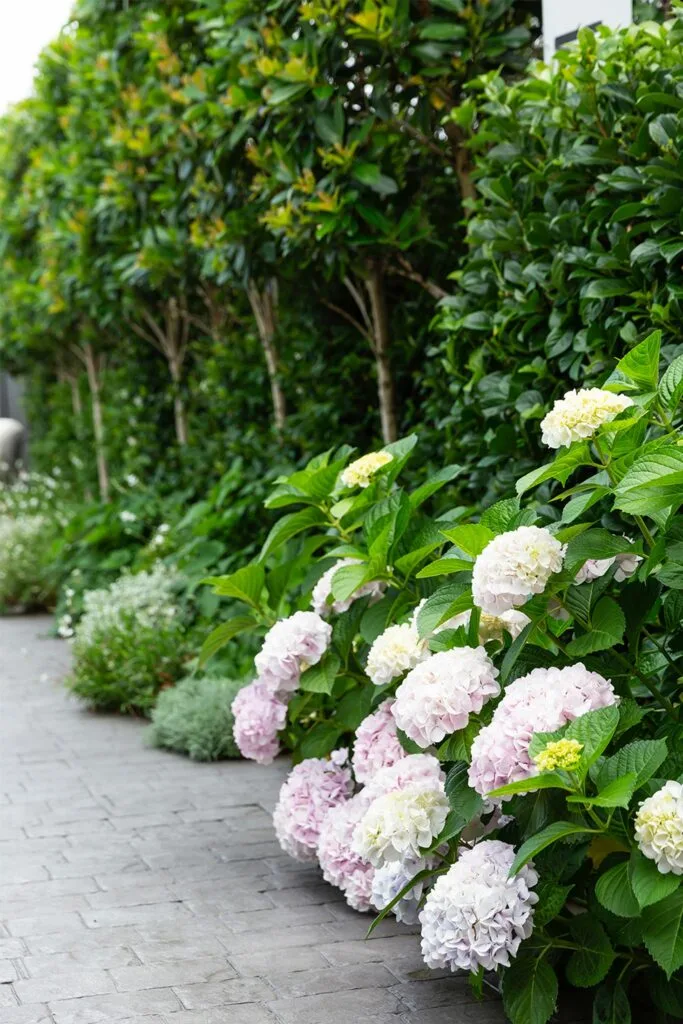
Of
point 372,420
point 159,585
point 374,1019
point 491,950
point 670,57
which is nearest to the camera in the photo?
point 491,950

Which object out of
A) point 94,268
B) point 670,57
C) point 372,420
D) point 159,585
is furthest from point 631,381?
point 94,268

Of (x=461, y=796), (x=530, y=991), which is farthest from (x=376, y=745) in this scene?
(x=530, y=991)

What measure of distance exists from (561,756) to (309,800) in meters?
1.59

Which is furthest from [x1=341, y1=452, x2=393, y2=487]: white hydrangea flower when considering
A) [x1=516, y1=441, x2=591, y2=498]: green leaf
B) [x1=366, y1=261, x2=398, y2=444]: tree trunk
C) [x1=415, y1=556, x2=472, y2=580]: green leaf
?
[x1=366, y1=261, x2=398, y2=444]: tree trunk

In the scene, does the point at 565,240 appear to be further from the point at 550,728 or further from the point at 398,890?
the point at 398,890

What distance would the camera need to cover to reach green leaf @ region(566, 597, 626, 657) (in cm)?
289

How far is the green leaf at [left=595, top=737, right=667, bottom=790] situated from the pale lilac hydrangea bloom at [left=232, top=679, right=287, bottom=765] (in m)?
1.51

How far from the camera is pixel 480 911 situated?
2834 mm

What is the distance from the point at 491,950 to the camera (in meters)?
2.84

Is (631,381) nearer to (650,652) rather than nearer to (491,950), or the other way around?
(650,652)

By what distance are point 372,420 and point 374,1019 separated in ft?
13.7

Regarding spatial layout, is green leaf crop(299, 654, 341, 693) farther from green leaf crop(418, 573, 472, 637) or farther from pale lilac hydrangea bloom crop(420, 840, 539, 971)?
pale lilac hydrangea bloom crop(420, 840, 539, 971)

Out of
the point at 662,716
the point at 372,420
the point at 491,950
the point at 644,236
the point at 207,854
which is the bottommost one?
the point at 207,854

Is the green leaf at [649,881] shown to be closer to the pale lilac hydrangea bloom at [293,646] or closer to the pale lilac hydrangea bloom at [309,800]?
the pale lilac hydrangea bloom at [293,646]
